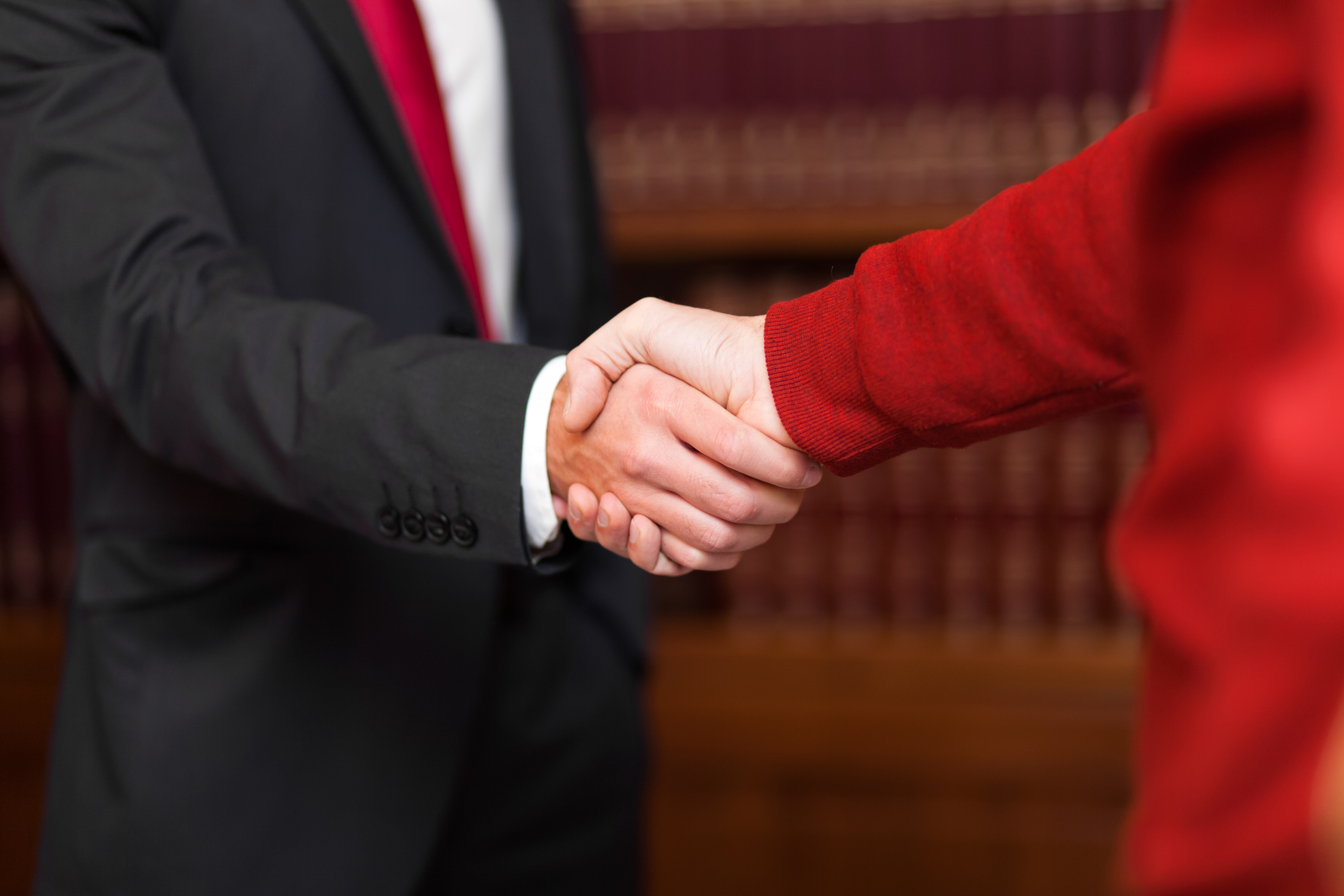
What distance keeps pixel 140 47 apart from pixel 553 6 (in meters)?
0.43

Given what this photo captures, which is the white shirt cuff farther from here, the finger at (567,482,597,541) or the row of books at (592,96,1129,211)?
the row of books at (592,96,1129,211)

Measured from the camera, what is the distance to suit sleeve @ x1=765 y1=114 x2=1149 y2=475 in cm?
56

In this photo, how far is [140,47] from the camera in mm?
744

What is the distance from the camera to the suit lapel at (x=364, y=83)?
0.78 m

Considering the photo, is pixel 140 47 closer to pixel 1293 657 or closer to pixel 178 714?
pixel 178 714

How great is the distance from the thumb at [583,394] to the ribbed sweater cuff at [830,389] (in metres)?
0.11

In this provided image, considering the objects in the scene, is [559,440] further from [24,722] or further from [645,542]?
[24,722]

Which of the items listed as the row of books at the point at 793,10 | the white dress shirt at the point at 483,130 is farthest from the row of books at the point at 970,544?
the white dress shirt at the point at 483,130

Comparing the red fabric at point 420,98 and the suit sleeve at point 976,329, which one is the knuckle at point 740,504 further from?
the red fabric at point 420,98

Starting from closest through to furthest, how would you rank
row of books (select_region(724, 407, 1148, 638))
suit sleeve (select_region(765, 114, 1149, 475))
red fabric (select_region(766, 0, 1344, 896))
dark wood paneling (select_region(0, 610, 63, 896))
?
red fabric (select_region(766, 0, 1344, 896)) < suit sleeve (select_region(765, 114, 1149, 475)) < row of books (select_region(724, 407, 1148, 638)) < dark wood paneling (select_region(0, 610, 63, 896))

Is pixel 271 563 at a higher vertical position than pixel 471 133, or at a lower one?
A: lower

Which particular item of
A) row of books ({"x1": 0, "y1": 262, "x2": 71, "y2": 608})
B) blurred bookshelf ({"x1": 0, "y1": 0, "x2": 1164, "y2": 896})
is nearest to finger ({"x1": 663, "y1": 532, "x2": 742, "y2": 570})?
blurred bookshelf ({"x1": 0, "y1": 0, "x2": 1164, "y2": 896})

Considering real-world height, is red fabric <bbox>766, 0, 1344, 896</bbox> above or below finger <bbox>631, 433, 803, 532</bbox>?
above

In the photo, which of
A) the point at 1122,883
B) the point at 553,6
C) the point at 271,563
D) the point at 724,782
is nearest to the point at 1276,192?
the point at 1122,883
